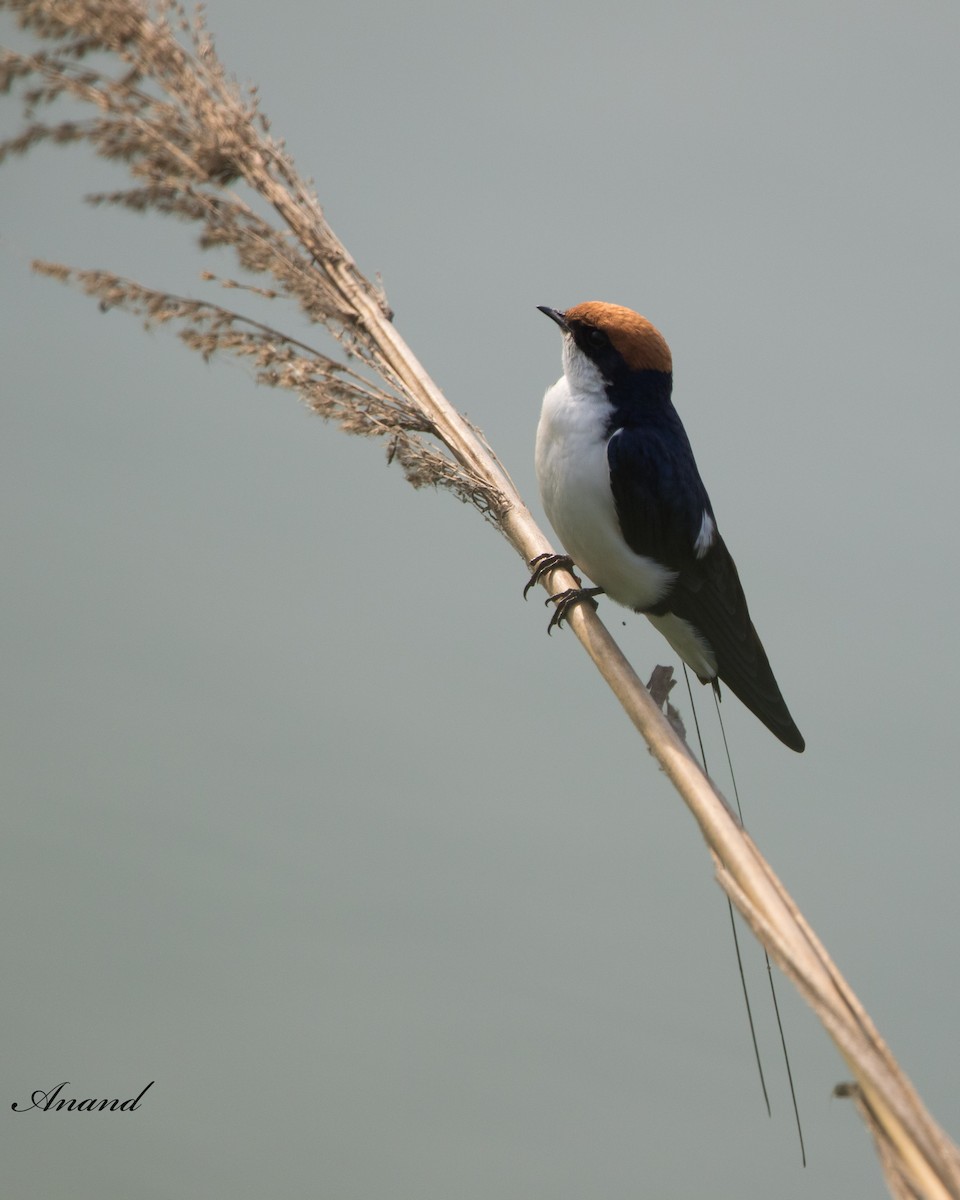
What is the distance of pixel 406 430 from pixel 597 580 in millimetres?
443

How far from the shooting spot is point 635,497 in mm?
1770

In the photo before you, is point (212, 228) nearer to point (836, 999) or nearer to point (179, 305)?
point (179, 305)

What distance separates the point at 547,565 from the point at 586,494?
0.42 feet

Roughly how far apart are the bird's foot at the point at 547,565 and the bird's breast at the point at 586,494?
0.06ft

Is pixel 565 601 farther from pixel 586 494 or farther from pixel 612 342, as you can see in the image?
pixel 612 342

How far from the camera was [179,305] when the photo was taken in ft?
5.41

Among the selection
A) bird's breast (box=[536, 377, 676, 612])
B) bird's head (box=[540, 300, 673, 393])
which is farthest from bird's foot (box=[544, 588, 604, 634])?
bird's head (box=[540, 300, 673, 393])

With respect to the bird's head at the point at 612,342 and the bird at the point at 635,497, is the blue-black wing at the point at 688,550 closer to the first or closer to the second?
the bird at the point at 635,497

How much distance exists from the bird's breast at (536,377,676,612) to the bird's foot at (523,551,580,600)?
0.06 ft

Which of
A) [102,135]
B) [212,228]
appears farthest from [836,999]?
[102,135]

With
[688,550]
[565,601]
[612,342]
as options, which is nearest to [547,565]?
[565,601]

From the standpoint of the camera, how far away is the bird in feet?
5.83

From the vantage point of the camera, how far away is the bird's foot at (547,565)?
5.59 ft

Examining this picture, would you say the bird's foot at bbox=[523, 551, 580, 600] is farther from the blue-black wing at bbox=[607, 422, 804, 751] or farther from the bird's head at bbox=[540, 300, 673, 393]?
the bird's head at bbox=[540, 300, 673, 393]
